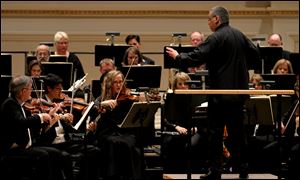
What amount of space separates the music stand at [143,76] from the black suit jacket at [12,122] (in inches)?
56.9

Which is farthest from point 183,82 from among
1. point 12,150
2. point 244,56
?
point 12,150

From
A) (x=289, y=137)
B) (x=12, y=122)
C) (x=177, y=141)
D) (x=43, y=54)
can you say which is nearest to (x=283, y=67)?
(x=289, y=137)

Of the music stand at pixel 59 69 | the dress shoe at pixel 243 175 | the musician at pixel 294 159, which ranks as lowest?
the dress shoe at pixel 243 175

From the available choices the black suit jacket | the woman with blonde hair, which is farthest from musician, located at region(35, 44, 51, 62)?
the woman with blonde hair

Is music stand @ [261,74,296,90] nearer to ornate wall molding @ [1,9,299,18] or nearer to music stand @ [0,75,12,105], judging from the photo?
music stand @ [0,75,12,105]

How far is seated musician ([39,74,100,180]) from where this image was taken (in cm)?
614

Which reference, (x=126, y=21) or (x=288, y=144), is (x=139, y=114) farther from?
(x=126, y=21)

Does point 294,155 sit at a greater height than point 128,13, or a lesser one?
lesser

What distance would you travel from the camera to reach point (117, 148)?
20.7 feet

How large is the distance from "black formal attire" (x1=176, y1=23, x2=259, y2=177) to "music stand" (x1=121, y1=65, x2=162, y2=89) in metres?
1.09

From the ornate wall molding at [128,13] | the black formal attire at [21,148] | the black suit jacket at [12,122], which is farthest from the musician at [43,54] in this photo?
the ornate wall molding at [128,13]

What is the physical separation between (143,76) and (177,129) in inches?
23.5

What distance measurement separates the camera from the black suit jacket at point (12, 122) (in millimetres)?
5559

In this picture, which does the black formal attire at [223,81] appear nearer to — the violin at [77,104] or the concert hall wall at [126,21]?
the violin at [77,104]
